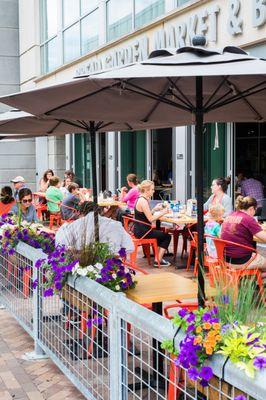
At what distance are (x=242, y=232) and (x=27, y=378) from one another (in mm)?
2756

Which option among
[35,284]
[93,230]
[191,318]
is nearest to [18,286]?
[35,284]

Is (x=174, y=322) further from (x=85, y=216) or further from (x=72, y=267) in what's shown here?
(x=85, y=216)

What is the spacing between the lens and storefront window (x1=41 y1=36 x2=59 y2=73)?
2161cm

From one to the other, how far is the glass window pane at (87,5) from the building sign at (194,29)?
2.54 meters

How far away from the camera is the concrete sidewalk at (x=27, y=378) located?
4.48 metres

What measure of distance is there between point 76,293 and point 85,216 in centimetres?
143

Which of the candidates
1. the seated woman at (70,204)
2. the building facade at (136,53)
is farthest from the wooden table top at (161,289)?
the building facade at (136,53)

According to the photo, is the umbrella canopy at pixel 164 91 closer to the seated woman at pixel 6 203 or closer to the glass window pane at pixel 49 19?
the seated woman at pixel 6 203

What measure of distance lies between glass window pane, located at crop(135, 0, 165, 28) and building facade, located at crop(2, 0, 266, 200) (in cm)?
2

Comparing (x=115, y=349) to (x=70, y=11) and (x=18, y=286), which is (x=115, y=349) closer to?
(x=18, y=286)

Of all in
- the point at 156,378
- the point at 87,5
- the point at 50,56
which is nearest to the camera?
the point at 156,378

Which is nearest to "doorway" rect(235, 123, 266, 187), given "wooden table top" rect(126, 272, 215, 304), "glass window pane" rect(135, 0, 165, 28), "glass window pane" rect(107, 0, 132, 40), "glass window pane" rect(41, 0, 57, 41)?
"glass window pane" rect(135, 0, 165, 28)

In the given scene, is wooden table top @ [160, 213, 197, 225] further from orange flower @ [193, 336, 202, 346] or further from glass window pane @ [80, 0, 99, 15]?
glass window pane @ [80, 0, 99, 15]

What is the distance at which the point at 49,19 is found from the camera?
22.4 metres
